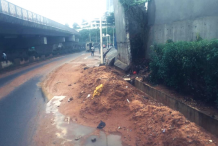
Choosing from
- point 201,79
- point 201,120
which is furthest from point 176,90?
point 201,120

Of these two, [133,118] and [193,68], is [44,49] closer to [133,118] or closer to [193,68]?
[133,118]

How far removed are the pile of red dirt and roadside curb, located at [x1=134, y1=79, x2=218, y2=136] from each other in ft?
0.81

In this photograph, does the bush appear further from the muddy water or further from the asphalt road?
the asphalt road

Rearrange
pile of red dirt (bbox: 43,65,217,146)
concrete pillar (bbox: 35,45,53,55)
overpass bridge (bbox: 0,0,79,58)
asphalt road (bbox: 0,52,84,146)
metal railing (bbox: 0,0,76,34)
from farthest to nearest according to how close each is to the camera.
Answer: concrete pillar (bbox: 35,45,53,55)
overpass bridge (bbox: 0,0,79,58)
metal railing (bbox: 0,0,76,34)
asphalt road (bbox: 0,52,84,146)
pile of red dirt (bbox: 43,65,217,146)

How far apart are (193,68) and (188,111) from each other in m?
1.48

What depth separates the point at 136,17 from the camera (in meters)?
14.3

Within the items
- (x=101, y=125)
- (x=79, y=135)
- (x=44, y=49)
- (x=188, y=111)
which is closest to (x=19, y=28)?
(x=44, y=49)

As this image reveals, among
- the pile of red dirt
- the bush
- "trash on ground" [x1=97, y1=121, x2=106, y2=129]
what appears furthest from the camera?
"trash on ground" [x1=97, y1=121, x2=106, y2=129]

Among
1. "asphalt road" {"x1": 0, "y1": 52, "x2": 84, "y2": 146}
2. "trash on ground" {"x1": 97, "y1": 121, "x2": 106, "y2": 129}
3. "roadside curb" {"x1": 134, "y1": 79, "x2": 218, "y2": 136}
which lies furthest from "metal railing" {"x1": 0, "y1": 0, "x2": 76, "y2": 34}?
"trash on ground" {"x1": 97, "y1": 121, "x2": 106, "y2": 129}

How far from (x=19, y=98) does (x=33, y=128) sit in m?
4.28

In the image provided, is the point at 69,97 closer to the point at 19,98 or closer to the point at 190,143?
the point at 19,98

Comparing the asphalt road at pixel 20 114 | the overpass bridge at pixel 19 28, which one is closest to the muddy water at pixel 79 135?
the asphalt road at pixel 20 114

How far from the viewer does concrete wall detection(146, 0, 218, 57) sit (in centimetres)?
872

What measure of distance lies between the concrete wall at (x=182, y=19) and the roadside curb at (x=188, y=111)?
126 inches
